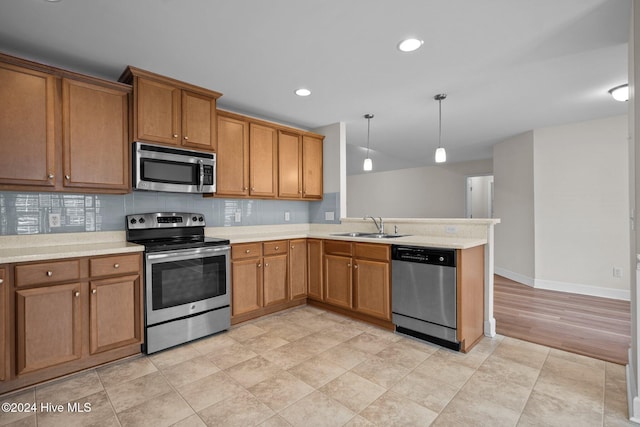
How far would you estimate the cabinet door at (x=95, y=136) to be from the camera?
2439mm

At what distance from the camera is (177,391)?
206 cm

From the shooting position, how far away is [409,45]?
2322 mm

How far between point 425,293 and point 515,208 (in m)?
3.41

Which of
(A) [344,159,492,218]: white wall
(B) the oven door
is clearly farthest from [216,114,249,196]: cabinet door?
(A) [344,159,492,218]: white wall

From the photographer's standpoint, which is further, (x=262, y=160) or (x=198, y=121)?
(x=262, y=160)

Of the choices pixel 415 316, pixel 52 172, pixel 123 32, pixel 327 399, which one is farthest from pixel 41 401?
pixel 415 316

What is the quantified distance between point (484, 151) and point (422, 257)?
4.54m

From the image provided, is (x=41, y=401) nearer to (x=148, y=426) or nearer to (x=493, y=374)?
(x=148, y=426)

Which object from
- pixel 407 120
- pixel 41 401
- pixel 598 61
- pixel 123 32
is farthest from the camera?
pixel 407 120

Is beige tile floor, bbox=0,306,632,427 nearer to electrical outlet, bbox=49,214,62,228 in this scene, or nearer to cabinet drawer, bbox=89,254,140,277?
cabinet drawer, bbox=89,254,140,277

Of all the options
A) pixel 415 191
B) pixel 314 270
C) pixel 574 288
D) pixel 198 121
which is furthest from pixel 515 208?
pixel 198 121

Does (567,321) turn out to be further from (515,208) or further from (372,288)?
Answer: (515,208)

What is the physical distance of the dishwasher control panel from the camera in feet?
8.52

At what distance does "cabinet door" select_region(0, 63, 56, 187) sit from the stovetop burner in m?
0.74
